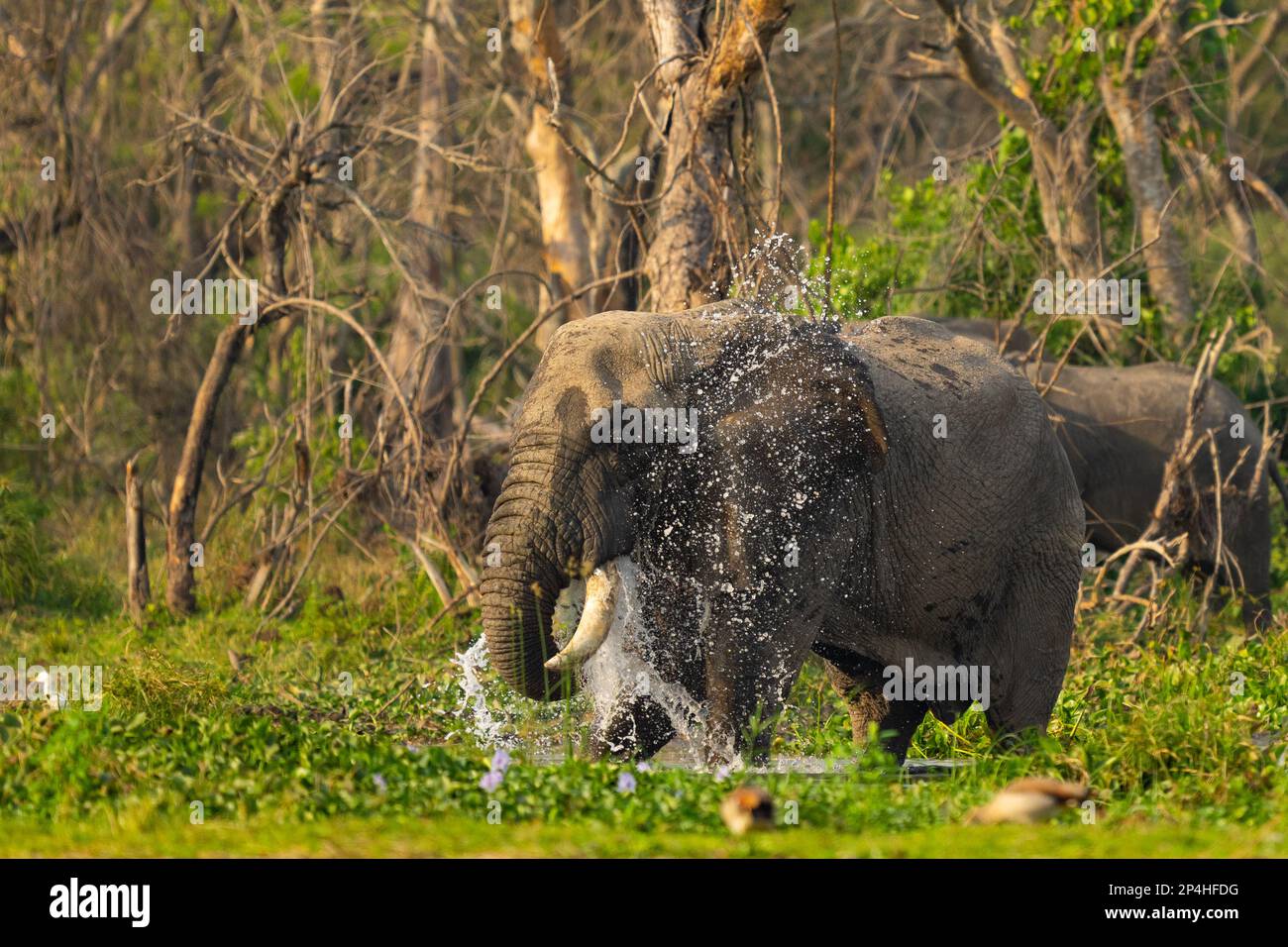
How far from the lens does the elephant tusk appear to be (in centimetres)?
752

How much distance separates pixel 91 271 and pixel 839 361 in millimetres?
9451

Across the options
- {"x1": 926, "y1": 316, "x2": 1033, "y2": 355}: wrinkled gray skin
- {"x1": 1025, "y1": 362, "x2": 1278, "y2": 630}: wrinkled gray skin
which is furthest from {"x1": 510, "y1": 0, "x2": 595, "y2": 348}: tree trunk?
{"x1": 1025, "y1": 362, "x2": 1278, "y2": 630}: wrinkled gray skin

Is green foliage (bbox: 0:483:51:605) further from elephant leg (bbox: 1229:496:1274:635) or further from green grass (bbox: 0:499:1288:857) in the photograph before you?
elephant leg (bbox: 1229:496:1274:635)

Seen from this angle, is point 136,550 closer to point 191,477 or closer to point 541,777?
point 191,477

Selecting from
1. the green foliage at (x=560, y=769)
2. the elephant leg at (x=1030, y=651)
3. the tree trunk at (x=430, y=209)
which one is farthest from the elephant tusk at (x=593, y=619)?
the tree trunk at (x=430, y=209)

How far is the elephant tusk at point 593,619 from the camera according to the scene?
7516mm

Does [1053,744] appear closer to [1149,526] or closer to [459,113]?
[1149,526]

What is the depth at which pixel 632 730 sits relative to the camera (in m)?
8.27

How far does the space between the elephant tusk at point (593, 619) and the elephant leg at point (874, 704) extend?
5.58 feet

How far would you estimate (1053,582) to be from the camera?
29.6 ft

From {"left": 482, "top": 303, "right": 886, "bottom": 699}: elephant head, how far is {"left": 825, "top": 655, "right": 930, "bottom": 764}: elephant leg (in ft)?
4.05

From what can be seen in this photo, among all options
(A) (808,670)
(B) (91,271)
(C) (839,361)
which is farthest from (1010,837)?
(B) (91,271)

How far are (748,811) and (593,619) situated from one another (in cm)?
145

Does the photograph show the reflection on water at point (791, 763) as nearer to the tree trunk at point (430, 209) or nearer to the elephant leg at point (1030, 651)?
the elephant leg at point (1030, 651)
